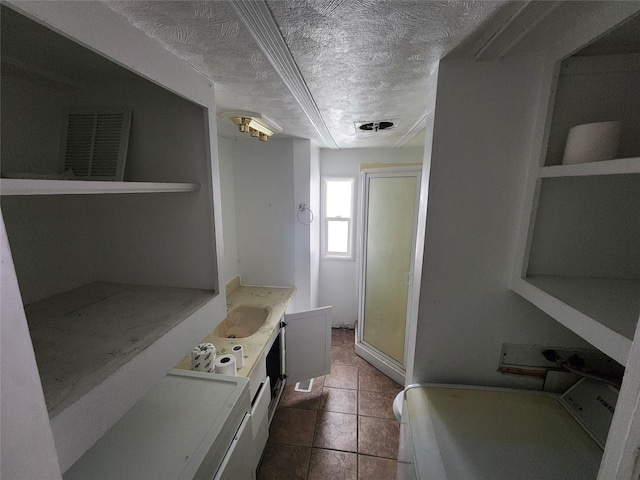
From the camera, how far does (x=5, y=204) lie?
694 mm

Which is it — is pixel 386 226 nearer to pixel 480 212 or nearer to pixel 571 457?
pixel 480 212

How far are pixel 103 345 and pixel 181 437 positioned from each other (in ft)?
1.38

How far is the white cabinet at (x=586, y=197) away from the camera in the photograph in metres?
0.67

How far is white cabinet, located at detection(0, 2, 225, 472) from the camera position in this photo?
503mm

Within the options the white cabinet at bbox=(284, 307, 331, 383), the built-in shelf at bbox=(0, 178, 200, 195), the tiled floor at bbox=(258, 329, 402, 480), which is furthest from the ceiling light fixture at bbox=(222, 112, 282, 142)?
the tiled floor at bbox=(258, 329, 402, 480)

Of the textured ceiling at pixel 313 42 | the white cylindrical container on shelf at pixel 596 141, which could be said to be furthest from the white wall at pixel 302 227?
the white cylindrical container on shelf at pixel 596 141

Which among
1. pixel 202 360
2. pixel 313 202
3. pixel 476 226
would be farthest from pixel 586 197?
pixel 313 202

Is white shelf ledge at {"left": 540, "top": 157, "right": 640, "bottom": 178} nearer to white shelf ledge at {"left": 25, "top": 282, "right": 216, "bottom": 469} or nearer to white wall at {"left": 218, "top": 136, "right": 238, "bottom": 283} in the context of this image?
white shelf ledge at {"left": 25, "top": 282, "right": 216, "bottom": 469}

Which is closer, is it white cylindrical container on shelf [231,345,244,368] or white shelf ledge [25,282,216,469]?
white shelf ledge [25,282,216,469]

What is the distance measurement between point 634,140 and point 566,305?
2.13 feet

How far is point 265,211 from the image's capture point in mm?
2453

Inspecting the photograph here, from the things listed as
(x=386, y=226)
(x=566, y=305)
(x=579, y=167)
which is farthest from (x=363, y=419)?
(x=579, y=167)

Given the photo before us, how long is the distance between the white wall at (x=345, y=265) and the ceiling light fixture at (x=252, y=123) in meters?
1.25

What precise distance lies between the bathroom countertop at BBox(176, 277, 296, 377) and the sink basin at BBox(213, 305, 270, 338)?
5cm
